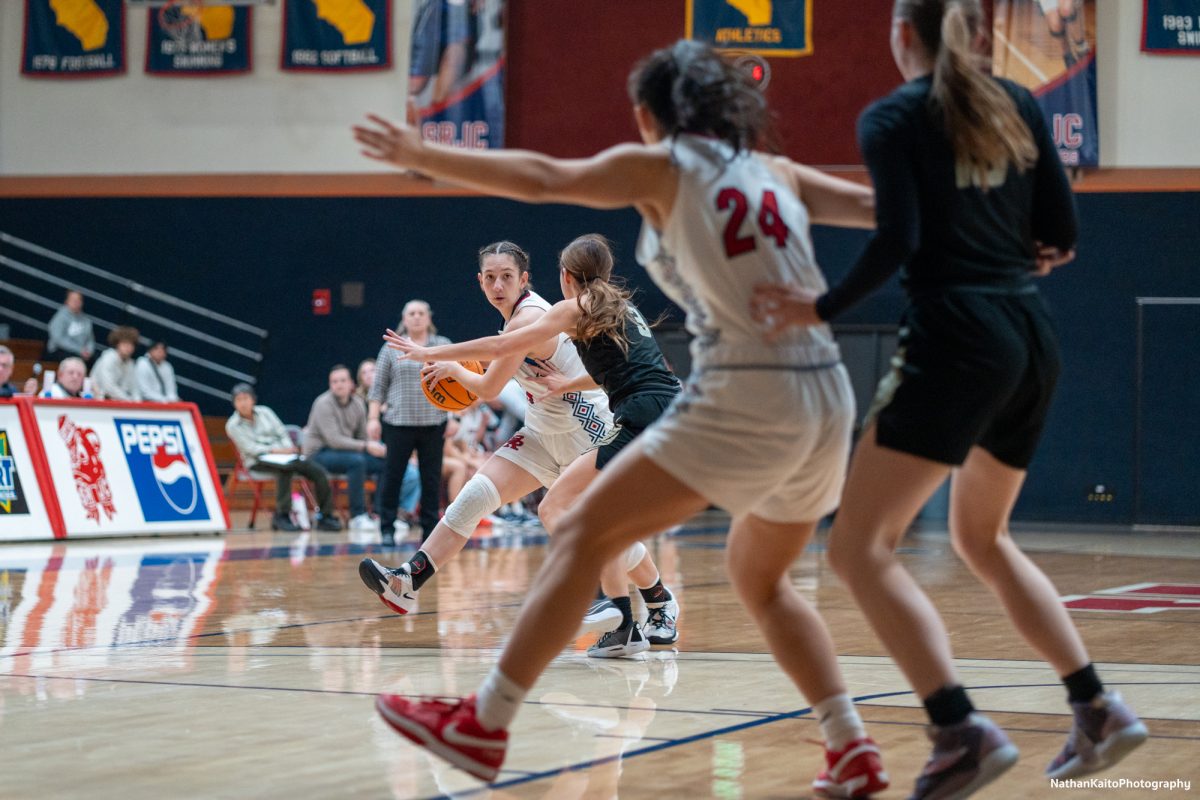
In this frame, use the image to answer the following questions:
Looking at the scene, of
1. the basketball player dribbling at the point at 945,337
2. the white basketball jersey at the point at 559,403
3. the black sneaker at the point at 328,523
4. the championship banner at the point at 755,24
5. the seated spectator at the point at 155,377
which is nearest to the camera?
the basketball player dribbling at the point at 945,337

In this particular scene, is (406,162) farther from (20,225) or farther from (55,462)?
(20,225)

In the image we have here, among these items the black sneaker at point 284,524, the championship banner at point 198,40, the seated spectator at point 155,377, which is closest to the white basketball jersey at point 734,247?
the black sneaker at point 284,524

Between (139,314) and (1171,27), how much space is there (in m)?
13.1

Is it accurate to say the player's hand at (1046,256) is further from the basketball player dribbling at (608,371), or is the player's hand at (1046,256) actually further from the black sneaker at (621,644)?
the black sneaker at (621,644)

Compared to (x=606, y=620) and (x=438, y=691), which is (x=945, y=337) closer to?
(x=438, y=691)

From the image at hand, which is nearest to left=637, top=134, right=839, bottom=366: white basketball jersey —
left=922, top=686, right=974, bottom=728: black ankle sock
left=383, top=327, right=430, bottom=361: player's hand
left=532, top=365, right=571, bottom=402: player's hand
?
left=922, top=686, right=974, bottom=728: black ankle sock

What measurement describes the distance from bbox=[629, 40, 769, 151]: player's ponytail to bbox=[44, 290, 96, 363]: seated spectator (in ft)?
50.8

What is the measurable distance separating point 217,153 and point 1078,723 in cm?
1693

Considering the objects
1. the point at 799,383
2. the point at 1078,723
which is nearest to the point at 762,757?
the point at 1078,723

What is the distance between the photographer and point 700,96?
319 cm

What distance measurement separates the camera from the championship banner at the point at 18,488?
1148 centimetres

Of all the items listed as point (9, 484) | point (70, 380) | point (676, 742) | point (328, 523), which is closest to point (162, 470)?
point (70, 380)

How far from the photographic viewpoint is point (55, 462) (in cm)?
1188

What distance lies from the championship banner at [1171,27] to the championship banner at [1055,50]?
2.04 ft
